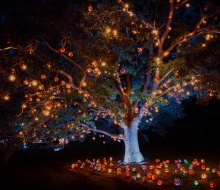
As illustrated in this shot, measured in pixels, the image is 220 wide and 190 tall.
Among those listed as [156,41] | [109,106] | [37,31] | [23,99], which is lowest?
[109,106]

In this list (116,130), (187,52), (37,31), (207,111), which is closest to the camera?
(37,31)

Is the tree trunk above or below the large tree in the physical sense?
below

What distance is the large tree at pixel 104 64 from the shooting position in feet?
36.2

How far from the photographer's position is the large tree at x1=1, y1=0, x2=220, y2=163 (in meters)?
11.0

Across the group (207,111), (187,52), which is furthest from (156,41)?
(207,111)

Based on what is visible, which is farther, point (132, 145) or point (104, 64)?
point (132, 145)

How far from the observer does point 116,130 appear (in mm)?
22094

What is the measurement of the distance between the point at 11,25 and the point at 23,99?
6.52 m

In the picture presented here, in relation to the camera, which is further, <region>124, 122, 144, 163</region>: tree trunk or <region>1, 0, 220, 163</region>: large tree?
<region>124, 122, 144, 163</region>: tree trunk

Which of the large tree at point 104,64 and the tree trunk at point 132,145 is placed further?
the tree trunk at point 132,145

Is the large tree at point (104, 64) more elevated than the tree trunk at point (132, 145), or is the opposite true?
the large tree at point (104, 64)

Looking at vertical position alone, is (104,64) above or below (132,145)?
above

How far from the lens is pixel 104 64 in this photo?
10.9 meters

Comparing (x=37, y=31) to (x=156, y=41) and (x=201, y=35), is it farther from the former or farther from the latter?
(x=201, y=35)
